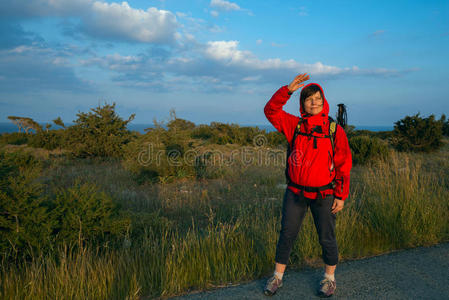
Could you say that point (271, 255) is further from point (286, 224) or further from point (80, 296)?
point (80, 296)

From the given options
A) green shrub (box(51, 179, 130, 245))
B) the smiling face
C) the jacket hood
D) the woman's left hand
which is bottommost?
green shrub (box(51, 179, 130, 245))

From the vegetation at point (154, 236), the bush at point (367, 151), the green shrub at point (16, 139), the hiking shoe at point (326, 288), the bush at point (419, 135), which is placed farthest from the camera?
the green shrub at point (16, 139)

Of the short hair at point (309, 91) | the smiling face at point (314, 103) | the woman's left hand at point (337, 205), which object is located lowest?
the woman's left hand at point (337, 205)

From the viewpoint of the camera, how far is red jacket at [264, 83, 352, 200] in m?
2.71

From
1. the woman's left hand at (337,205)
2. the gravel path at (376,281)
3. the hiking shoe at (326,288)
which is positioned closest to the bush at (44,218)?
the gravel path at (376,281)

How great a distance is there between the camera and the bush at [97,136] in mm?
12375

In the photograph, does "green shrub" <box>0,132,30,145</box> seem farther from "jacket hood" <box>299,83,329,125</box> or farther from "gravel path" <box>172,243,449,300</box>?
"jacket hood" <box>299,83,329,125</box>

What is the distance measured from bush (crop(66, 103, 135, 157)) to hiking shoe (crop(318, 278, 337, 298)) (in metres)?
11.1

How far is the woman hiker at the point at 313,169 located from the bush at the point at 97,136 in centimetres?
1088

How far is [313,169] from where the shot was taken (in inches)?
107

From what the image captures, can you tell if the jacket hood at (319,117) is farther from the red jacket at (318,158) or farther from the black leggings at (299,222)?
the black leggings at (299,222)

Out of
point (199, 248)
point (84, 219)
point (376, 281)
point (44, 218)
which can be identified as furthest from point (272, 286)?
point (44, 218)

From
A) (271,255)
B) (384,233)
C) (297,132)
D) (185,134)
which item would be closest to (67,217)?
(271,255)

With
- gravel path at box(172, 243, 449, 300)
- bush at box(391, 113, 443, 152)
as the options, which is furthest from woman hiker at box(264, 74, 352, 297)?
bush at box(391, 113, 443, 152)
